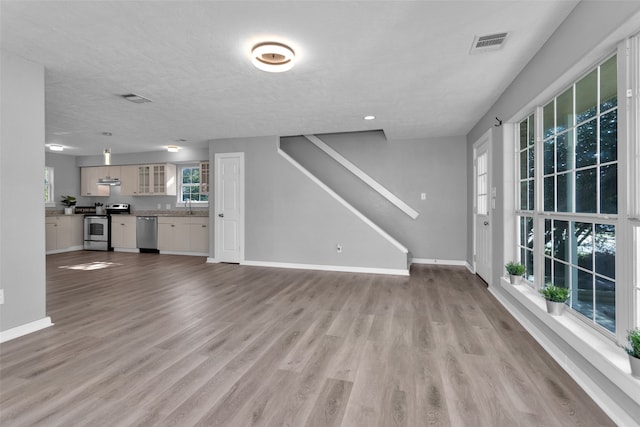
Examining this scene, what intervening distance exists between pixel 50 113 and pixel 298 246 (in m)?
4.30

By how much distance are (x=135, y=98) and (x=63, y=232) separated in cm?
590

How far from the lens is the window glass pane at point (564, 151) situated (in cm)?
237

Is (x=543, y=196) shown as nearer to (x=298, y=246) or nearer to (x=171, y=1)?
(x=171, y=1)

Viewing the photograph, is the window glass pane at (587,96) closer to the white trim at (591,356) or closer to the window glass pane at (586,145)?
the window glass pane at (586,145)

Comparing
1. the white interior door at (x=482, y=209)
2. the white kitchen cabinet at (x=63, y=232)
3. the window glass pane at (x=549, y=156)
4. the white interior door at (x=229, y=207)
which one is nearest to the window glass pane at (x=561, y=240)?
the window glass pane at (x=549, y=156)

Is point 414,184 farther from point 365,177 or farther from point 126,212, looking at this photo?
point 126,212

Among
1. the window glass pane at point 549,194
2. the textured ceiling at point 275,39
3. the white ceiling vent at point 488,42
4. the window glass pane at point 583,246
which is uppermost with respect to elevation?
the textured ceiling at point 275,39

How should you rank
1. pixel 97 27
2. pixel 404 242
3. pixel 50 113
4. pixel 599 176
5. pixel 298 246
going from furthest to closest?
pixel 404 242 → pixel 298 246 → pixel 50 113 → pixel 97 27 → pixel 599 176

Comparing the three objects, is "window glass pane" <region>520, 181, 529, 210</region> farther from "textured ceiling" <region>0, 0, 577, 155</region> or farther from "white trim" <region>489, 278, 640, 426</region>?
"textured ceiling" <region>0, 0, 577, 155</region>

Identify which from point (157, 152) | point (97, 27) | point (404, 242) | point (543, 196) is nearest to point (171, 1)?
point (97, 27)

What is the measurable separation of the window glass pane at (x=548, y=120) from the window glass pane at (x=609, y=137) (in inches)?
30.1

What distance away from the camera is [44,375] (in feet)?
6.73

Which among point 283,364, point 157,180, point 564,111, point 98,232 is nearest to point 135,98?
point 283,364

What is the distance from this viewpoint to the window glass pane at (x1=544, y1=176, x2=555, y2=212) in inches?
106
